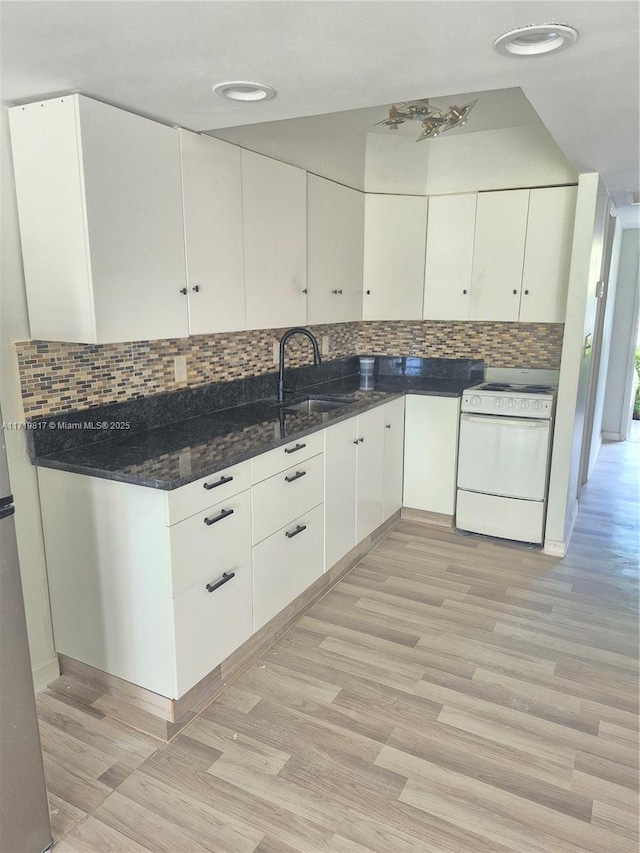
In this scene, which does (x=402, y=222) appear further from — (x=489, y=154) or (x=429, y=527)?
(x=429, y=527)

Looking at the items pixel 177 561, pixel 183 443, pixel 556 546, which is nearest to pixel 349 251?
pixel 183 443

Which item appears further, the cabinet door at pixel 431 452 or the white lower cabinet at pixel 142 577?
the cabinet door at pixel 431 452

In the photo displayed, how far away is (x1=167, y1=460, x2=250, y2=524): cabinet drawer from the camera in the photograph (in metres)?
1.96

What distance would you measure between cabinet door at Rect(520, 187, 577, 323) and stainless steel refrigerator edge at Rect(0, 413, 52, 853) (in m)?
3.28

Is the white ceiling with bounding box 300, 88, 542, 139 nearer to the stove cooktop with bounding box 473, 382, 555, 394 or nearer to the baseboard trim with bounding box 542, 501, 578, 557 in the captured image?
the stove cooktop with bounding box 473, 382, 555, 394

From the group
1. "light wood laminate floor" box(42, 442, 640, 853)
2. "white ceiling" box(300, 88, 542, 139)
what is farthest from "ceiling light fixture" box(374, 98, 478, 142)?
"light wood laminate floor" box(42, 442, 640, 853)

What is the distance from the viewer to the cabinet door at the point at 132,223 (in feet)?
6.45

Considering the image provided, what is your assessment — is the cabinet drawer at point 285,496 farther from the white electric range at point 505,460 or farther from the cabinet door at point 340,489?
the white electric range at point 505,460

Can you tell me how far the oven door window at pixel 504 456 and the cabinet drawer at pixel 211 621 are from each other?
1880 millimetres

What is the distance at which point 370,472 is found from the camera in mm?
3488

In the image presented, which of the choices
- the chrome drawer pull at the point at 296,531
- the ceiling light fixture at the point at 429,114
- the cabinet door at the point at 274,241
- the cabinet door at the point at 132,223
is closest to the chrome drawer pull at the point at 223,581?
the chrome drawer pull at the point at 296,531

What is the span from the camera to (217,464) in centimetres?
212

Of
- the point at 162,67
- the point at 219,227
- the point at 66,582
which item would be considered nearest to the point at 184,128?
the point at 219,227

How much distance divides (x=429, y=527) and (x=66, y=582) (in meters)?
2.45
